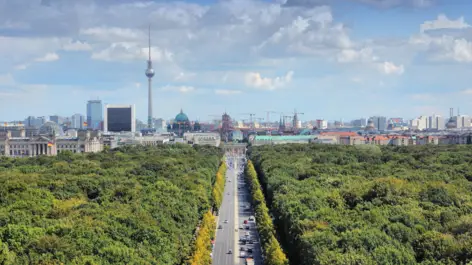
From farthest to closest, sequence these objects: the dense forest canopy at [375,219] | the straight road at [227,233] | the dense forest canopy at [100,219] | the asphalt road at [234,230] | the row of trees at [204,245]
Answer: the asphalt road at [234,230] < the straight road at [227,233] < the row of trees at [204,245] < the dense forest canopy at [375,219] < the dense forest canopy at [100,219]

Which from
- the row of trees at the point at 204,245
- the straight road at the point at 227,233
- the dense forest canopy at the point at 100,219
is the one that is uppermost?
the dense forest canopy at the point at 100,219

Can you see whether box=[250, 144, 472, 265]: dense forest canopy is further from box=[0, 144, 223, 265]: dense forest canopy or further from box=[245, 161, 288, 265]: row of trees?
box=[0, 144, 223, 265]: dense forest canopy

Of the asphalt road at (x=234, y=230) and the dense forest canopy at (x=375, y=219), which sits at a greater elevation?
the dense forest canopy at (x=375, y=219)

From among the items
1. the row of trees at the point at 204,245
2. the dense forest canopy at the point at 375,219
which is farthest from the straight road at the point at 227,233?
the dense forest canopy at the point at 375,219

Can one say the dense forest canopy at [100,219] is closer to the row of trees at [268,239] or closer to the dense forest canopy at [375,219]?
the row of trees at [268,239]

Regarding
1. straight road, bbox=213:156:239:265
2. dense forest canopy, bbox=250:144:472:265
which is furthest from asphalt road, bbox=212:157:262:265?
dense forest canopy, bbox=250:144:472:265

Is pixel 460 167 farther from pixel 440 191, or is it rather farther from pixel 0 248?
pixel 0 248

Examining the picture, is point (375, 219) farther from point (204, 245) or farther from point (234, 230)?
point (234, 230)
